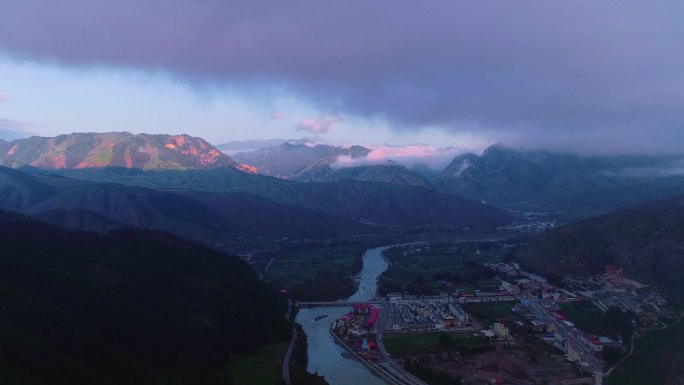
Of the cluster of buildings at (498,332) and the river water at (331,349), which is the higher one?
the cluster of buildings at (498,332)

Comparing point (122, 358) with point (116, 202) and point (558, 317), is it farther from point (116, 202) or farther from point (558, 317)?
point (116, 202)

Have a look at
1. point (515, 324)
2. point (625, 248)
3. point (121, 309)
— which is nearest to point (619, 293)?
point (625, 248)

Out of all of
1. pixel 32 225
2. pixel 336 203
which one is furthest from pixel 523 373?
pixel 336 203

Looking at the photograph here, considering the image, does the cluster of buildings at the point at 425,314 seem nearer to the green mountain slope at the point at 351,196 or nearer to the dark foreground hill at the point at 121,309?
the dark foreground hill at the point at 121,309

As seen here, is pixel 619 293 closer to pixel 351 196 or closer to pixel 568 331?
pixel 568 331

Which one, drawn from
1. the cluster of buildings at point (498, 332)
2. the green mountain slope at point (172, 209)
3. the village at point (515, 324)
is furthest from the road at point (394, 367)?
the green mountain slope at point (172, 209)

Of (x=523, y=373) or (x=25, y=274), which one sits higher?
(x=25, y=274)

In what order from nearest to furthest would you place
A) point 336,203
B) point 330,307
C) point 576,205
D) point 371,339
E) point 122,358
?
point 122,358 → point 371,339 → point 330,307 → point 336,203 → point 576,205
